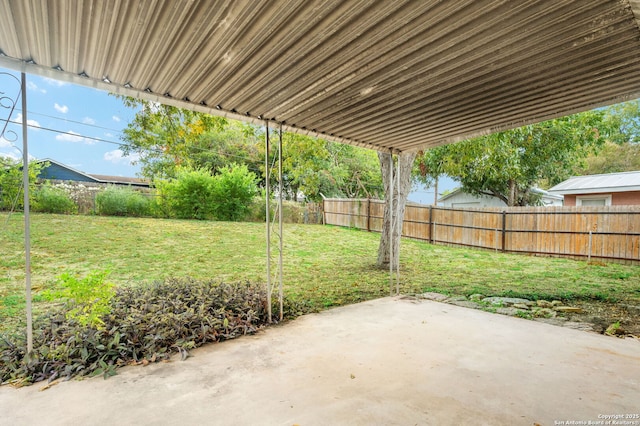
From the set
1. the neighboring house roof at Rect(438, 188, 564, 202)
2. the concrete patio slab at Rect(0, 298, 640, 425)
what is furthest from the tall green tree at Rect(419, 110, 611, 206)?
the neighboring house roof at Rect(438, 188, 564, 202)

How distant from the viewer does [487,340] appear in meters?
2.85

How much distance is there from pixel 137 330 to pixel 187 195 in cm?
939

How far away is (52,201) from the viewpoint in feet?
31.0

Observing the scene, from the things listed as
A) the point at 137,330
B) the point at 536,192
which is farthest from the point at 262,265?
the point at 536,192

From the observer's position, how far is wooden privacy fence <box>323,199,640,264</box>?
711cm

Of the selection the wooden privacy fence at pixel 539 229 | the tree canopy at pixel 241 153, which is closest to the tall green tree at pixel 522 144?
the wooden privacy fence at pixel 539 229

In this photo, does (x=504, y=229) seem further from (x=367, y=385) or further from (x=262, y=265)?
(x=367, y=385)

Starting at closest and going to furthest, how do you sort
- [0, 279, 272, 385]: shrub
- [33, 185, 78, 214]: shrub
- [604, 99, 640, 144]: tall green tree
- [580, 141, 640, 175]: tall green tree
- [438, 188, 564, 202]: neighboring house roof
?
[0, 279, 272, 385]: shrub, [33, 185, 78, 214]: shrub, [438, 188, 564, 202]: neighboring house roof, [604, 99, 640, 144]: tall green tree, [580, 141, 640, 175]: tall green tree

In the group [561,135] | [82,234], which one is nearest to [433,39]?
[561,135]

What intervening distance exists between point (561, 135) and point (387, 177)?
4.60m

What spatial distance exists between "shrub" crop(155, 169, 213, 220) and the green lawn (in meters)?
1.61

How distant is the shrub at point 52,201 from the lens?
929 cm

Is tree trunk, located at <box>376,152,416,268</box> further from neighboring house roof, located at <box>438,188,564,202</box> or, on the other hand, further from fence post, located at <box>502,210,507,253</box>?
neighboring house roof, located at <box>438,188,564,202</box>

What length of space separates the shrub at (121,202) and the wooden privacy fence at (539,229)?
8954 millimetres
